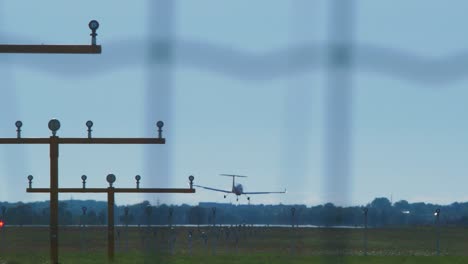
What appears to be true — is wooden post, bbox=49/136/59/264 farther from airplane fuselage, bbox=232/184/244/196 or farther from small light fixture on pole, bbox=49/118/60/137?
airplane fuselage, bbox=232/184/244/196

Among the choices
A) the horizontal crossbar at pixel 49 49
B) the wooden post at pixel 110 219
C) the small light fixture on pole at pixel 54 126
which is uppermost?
the small light fixture on pole at pixel 54 126

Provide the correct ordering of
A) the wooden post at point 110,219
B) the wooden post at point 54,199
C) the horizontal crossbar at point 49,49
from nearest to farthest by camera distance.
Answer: the horizontal crossbar at point 49,49, the wooden post at point 54,199, the wooden post at point 110,219

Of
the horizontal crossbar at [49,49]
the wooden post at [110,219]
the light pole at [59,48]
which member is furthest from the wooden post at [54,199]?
the horizontal crossbar at [49,49]

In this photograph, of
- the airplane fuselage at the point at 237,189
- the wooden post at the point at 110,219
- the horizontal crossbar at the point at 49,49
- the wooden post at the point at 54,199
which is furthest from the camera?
the airplane fuselage at the point at 237,189

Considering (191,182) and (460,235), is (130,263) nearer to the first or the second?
(191,182)

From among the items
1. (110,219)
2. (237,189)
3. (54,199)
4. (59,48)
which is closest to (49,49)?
(59,48)

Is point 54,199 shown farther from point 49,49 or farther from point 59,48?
point 59,48

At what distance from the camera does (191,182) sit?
40781 millimetres

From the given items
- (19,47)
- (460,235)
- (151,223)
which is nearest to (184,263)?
(19,47)

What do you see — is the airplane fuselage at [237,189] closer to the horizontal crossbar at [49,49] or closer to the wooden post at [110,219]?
the wooden post at [110,219]

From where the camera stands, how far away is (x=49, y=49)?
9594mm

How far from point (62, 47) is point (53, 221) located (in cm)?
2155

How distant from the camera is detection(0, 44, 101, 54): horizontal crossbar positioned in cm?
864

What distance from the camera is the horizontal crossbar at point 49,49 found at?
28.3 feet
